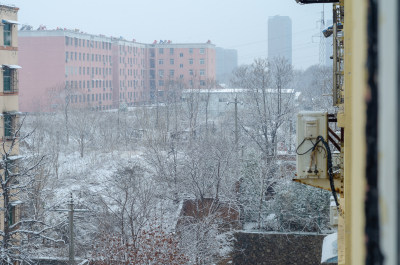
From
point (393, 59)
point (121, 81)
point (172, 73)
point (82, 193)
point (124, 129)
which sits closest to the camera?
point (393, 59)

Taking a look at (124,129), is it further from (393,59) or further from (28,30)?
(393,59)

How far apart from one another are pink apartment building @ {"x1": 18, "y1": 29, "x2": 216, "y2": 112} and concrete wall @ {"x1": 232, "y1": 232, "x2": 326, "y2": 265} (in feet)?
104

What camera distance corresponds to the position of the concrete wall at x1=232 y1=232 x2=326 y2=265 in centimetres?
1823

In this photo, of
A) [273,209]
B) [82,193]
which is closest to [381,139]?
[273,209]

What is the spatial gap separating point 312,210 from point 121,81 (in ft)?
178

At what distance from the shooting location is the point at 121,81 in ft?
233

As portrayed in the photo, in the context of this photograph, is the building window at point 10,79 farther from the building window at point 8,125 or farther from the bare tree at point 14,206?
the bare tree at point 14,206

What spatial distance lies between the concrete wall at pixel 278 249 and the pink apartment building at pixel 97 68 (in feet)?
104

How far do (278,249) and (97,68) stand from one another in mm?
51762

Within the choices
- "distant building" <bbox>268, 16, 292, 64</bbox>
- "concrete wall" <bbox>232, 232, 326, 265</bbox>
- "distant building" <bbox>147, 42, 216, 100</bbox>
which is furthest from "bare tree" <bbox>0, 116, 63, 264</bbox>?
"distant building" <bbox>268, 16, 292, 64</bbox>

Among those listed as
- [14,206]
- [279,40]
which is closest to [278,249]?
[14,206]

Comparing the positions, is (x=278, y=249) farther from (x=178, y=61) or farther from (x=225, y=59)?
(x=225, y=59)

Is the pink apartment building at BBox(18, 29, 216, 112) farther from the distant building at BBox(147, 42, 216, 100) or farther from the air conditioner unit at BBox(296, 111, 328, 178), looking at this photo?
the air conditioner unit at BBox(296, 111, 328, 178)

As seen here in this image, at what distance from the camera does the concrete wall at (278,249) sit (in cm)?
1823
